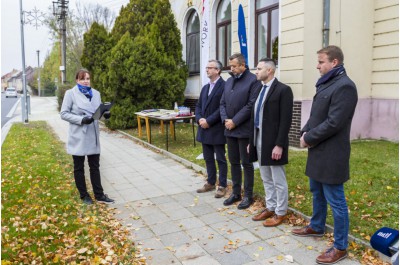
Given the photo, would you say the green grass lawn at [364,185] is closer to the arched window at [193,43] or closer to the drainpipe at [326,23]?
the drainpipe at [326,23]

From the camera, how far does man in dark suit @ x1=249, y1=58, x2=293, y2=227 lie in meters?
4.38

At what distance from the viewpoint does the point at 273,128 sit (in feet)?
14.6

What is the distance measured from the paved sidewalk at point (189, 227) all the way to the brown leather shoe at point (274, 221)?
0.26 feet

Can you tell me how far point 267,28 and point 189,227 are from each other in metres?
7.98

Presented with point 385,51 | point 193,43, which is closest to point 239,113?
point 385,51

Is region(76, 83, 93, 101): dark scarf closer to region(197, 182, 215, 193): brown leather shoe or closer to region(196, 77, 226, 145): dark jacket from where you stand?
region(196, 77, 226, 145): dark jacket

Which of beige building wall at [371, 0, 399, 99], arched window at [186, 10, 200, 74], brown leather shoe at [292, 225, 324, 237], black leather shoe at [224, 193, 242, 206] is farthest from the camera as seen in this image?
arched window at [186, 10, 200, 74]

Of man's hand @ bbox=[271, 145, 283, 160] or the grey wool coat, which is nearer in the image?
man's hand @ bbox=[271, 145, 283, 160]

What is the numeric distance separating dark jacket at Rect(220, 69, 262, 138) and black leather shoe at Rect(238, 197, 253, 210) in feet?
2.97

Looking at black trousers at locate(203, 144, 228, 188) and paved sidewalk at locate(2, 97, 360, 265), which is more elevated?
black trousers at locate(203, 144, 228, 188)

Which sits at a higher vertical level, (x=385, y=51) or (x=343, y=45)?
(x=343, y=45)

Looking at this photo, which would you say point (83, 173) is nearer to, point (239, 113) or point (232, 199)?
point (232, 199)

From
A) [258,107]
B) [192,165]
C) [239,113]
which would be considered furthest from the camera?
[192,165]

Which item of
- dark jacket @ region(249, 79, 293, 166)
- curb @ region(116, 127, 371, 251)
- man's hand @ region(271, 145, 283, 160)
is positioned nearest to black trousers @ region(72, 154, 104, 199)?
curb @ region(116, 127, 371, 251)
